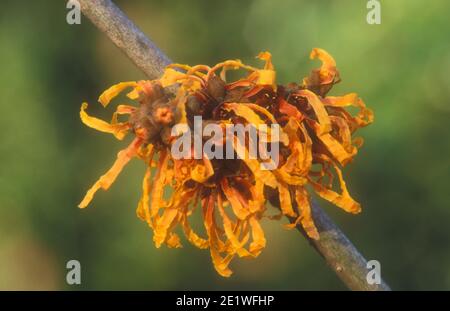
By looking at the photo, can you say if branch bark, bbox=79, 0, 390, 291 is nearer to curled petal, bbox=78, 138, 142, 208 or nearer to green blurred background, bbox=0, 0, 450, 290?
curled petal, bbox=78, 138, 142, 208

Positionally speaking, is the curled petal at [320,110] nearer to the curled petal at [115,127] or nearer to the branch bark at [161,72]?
the branch bark at [161,72]

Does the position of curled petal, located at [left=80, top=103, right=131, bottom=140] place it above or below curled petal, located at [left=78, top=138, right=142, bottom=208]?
above

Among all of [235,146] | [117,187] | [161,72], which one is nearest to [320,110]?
[235,146]

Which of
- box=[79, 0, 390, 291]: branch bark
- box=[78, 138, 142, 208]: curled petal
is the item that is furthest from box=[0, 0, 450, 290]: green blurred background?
box=[78, 138, 142, 208]: curled petal

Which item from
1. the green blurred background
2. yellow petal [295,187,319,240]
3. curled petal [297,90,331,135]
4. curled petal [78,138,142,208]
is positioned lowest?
yellow petal [295,187,319,240]

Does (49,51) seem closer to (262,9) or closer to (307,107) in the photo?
(262,9)
